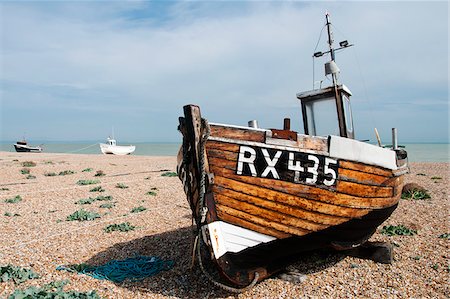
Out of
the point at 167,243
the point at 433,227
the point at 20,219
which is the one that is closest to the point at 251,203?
the point at 167,243

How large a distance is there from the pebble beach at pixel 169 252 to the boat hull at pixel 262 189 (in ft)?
2.84

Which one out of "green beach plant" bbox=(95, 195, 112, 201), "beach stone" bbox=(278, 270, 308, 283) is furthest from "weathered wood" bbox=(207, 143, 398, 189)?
"green beach plant" bbox=(95, 195, 112, 201)

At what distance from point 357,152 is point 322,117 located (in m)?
2.07

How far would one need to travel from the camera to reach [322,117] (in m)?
7.67

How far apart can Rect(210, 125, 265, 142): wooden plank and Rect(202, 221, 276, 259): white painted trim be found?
1379mm

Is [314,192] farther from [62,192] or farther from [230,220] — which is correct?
[62,192]

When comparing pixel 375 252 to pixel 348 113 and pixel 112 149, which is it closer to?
pixel 348 113

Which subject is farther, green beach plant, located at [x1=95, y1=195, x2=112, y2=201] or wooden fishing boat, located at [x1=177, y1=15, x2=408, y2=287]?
green beach plant, located at [x1=95, y1=195, x2=112, y2=201]

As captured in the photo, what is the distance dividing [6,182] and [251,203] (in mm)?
17875

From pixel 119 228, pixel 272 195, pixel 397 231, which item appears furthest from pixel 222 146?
pixel 397 231

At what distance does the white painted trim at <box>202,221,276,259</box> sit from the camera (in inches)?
204

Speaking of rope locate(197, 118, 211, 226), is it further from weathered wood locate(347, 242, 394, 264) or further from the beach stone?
weathered wood locate(347, 242, 394, 264)

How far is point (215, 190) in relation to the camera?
17.3 feet

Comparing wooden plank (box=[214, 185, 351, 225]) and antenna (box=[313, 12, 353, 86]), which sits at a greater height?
antenna (box=[313, 12, 353, 86])
